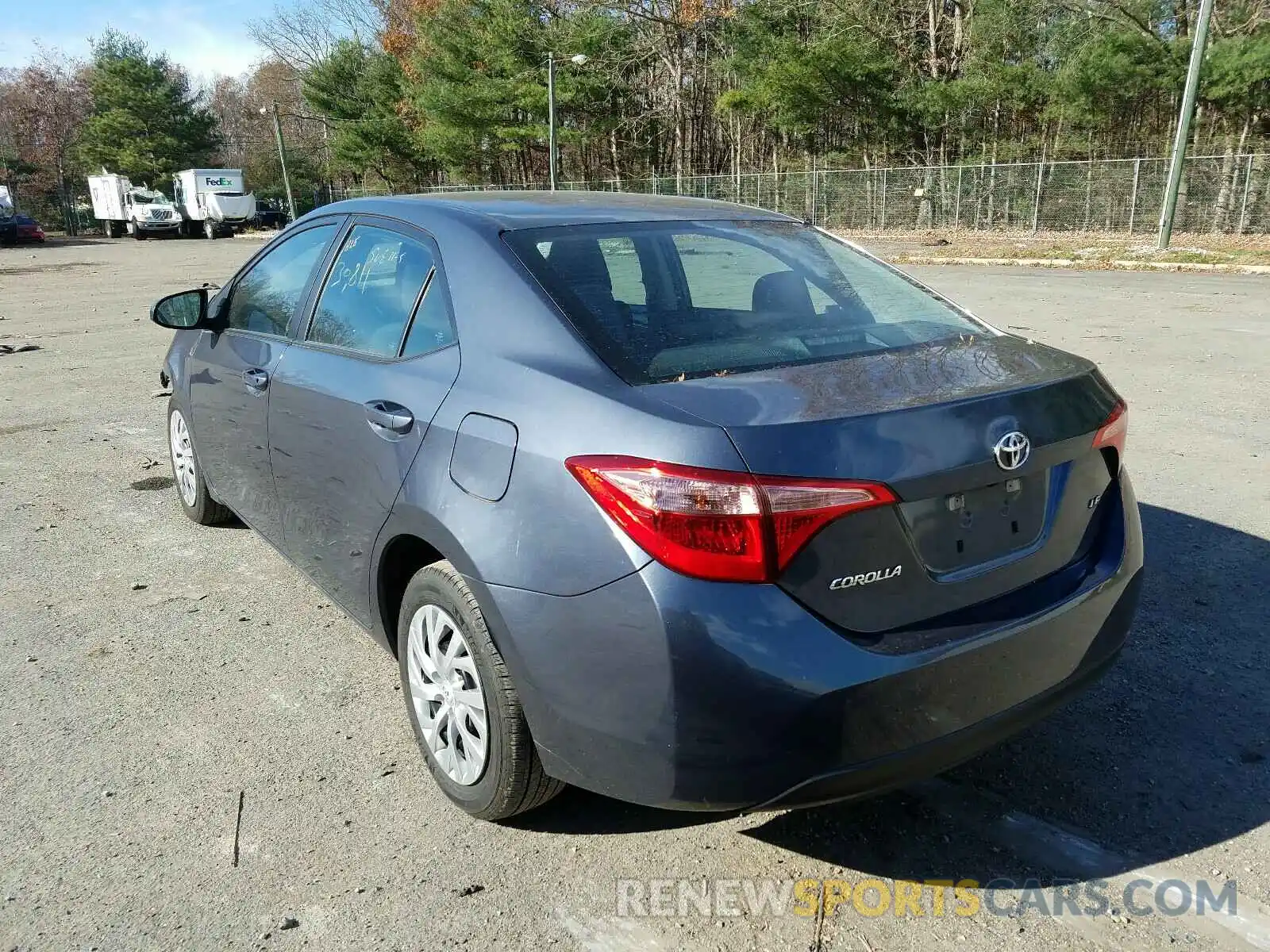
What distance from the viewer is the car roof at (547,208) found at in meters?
2.97

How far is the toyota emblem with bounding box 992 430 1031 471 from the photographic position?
7.20ft

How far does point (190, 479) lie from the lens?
5.05 m

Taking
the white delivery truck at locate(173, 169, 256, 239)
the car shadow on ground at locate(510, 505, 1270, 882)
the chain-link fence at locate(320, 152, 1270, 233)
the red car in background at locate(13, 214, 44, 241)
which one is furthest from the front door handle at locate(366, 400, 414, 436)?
the red car in background at locate(13, 214, 44, 241)

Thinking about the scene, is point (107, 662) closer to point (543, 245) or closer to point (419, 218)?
point (419, 218)

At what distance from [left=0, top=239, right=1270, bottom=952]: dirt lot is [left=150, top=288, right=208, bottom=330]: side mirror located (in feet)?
3.73

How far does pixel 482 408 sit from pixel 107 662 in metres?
2.19

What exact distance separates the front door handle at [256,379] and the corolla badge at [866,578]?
94.0 inches

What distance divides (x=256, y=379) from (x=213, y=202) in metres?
49.1

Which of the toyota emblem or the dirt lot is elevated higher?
the toyota emblem

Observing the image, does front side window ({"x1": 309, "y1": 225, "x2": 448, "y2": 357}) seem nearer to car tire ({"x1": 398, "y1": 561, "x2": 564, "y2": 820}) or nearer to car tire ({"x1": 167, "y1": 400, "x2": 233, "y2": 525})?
car tire ({"x1": 398, "y1": 561, "x2": 564, "y2": 820})

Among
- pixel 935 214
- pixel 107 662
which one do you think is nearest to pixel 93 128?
pixel 935 214

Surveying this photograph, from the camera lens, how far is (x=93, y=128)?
200 feet

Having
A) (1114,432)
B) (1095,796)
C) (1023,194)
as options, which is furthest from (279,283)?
(1023,194)

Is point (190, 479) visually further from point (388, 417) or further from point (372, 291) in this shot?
point (388, 417)
